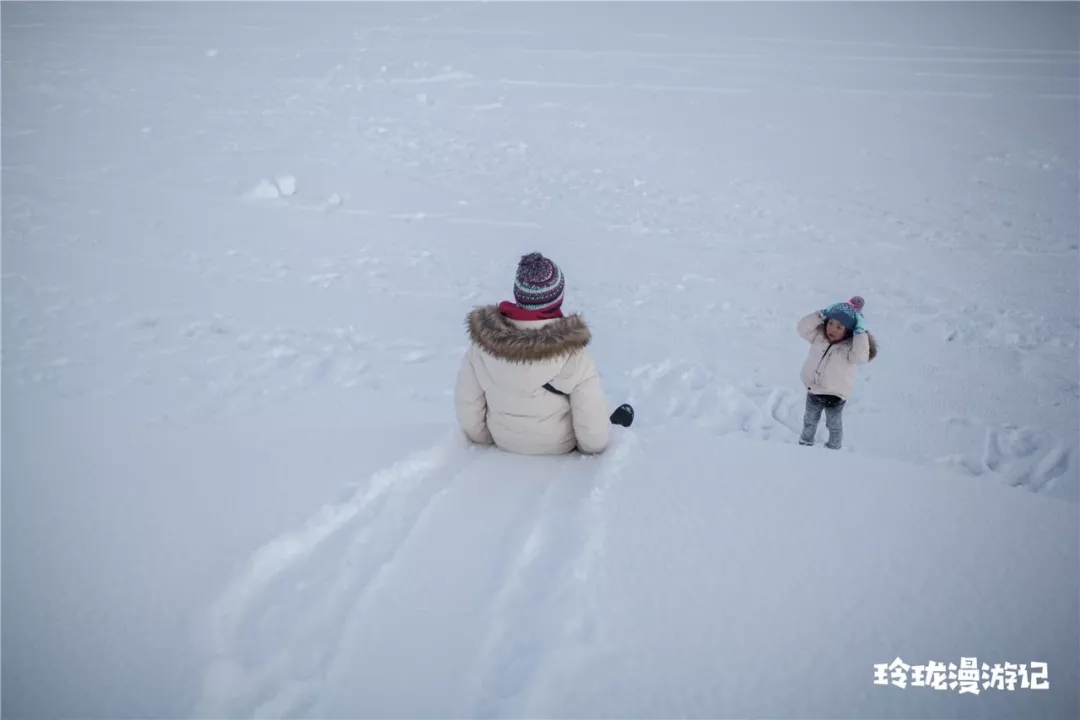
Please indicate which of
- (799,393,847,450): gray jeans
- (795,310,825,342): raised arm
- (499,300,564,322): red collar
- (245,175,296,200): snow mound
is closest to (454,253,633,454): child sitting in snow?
(499,300,564,322): red collar

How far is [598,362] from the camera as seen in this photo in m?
5.05

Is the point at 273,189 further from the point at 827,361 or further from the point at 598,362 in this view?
the point at 827,361

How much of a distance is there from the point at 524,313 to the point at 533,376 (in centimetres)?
27

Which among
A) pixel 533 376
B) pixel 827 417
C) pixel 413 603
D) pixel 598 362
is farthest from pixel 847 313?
pixel 413 603

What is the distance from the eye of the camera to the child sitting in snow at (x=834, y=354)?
3.45 m

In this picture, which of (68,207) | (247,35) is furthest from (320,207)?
(247,35)

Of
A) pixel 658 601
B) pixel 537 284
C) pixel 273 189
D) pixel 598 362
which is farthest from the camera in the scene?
pixel 273 189

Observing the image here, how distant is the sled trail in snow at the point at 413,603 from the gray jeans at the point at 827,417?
5.84 feet

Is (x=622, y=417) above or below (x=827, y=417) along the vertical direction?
above

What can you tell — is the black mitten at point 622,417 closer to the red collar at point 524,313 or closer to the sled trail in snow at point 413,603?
the sled trail in snow at point 413,603

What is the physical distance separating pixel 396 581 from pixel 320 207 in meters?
6.38

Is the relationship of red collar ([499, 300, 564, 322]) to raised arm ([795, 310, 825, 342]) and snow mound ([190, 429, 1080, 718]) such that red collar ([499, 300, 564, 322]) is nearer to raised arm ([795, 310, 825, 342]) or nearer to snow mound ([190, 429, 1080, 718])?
snow mound ([190, 429, 1080, 718])

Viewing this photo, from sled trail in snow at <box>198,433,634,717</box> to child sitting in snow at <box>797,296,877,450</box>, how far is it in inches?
65.6

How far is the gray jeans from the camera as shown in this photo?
150 inches
